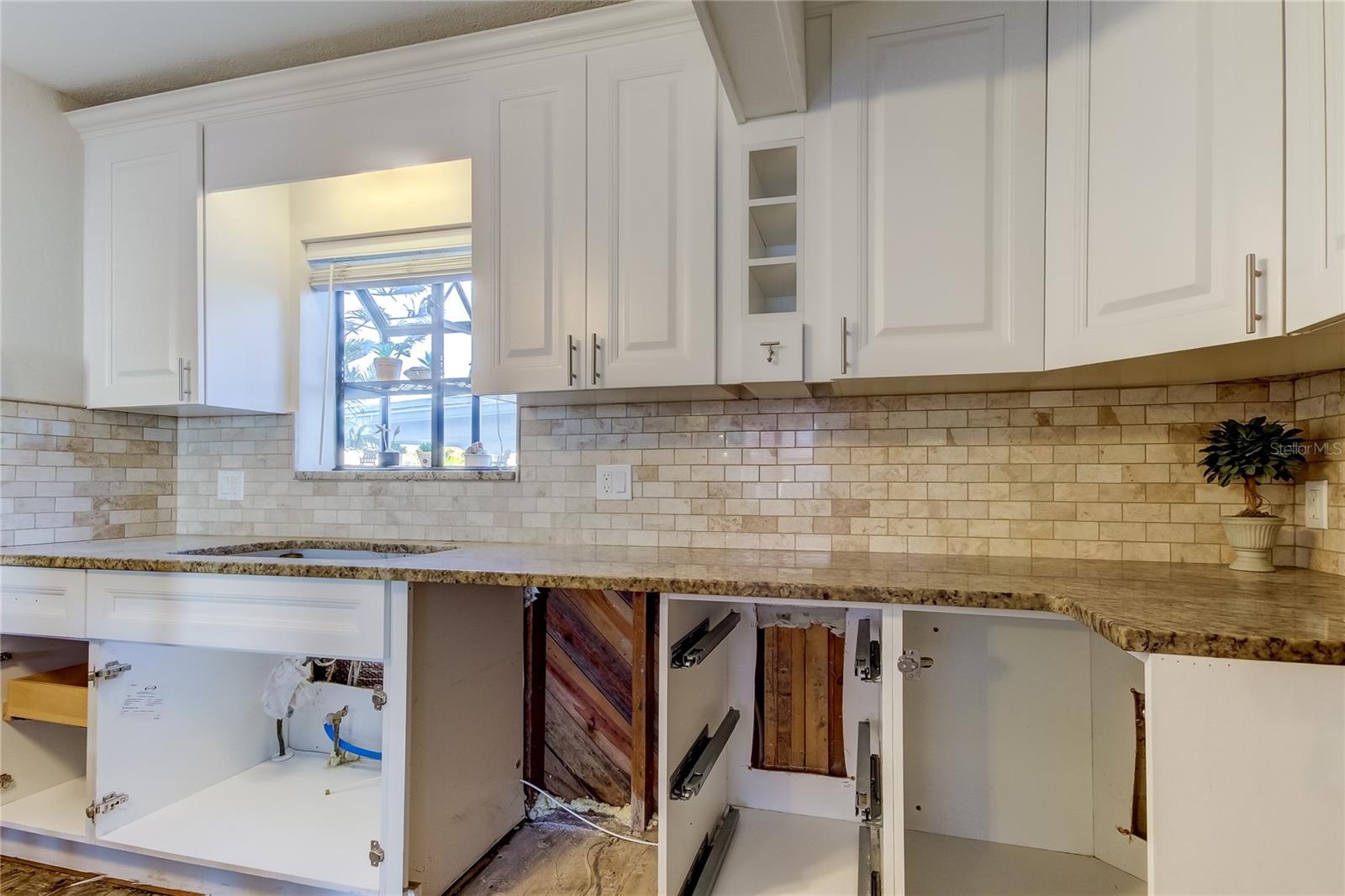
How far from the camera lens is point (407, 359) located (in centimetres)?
248

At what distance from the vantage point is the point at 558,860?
181 cm

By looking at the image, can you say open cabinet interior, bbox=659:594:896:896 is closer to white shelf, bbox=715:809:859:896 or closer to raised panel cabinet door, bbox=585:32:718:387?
white shelf, bbox=715:809:859:896

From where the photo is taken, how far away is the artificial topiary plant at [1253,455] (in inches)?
55.7

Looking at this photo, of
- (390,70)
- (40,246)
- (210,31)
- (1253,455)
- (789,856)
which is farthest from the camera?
(40,246)

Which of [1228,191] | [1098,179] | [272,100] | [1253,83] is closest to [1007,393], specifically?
[1098,179]

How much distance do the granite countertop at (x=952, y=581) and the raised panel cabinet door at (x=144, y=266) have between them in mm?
579

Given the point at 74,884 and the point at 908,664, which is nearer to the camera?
the point at 908,664

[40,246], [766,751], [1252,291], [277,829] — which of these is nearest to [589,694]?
[766,751]

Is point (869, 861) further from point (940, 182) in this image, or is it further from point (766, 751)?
point (940, 182)

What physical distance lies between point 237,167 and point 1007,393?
7.89 ft

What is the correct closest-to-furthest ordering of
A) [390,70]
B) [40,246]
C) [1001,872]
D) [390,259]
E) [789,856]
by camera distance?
[1001,872] → [789,856] → [390,70] → [40,246] → [390,259]

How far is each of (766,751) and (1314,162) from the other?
175cm

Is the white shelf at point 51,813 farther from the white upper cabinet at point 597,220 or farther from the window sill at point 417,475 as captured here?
the white upper cabinet at point 597,220

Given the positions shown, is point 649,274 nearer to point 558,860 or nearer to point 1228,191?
point 1228,191
